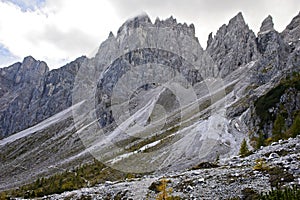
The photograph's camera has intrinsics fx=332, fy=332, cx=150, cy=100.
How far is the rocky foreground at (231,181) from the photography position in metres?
24.2

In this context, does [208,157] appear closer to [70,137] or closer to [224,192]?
[224,192]

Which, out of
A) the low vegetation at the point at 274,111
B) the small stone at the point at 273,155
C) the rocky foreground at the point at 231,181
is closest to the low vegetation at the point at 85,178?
the low vegetation at the point at 274,111

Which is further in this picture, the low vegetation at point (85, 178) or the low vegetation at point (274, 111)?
the low vegetation at point (85, 178)

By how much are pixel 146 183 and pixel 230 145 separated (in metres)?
47.2

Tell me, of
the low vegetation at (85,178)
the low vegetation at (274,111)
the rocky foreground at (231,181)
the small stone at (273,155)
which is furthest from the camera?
the low vegetation at (85,178)

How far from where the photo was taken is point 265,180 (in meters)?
24.9

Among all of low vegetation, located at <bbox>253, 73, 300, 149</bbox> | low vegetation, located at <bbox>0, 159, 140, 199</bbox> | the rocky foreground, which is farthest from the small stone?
low vegetation, located at <bbox>0, 159, 140, 199</bbox>

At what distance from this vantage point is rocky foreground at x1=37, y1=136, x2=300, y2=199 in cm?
2420

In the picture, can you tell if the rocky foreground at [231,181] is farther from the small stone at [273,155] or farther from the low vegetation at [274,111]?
the low vegetation at [274,111]

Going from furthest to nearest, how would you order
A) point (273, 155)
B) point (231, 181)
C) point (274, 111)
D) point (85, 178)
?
1. point (85, 178)
2. point (274, 111)
3. point (273, 155)
4. point (231, 181)

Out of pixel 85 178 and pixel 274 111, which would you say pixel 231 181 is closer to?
pixel 274 111

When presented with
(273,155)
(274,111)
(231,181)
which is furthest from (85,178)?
(231,181)

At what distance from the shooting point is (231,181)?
2653 centimetres

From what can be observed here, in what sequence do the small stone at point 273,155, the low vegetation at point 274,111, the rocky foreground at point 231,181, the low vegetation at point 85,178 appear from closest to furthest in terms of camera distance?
the rocky foreground at point 231,181
the small stone at point 273,155
the low vegetation at point 274,111
the low vegetation at point 85,178
